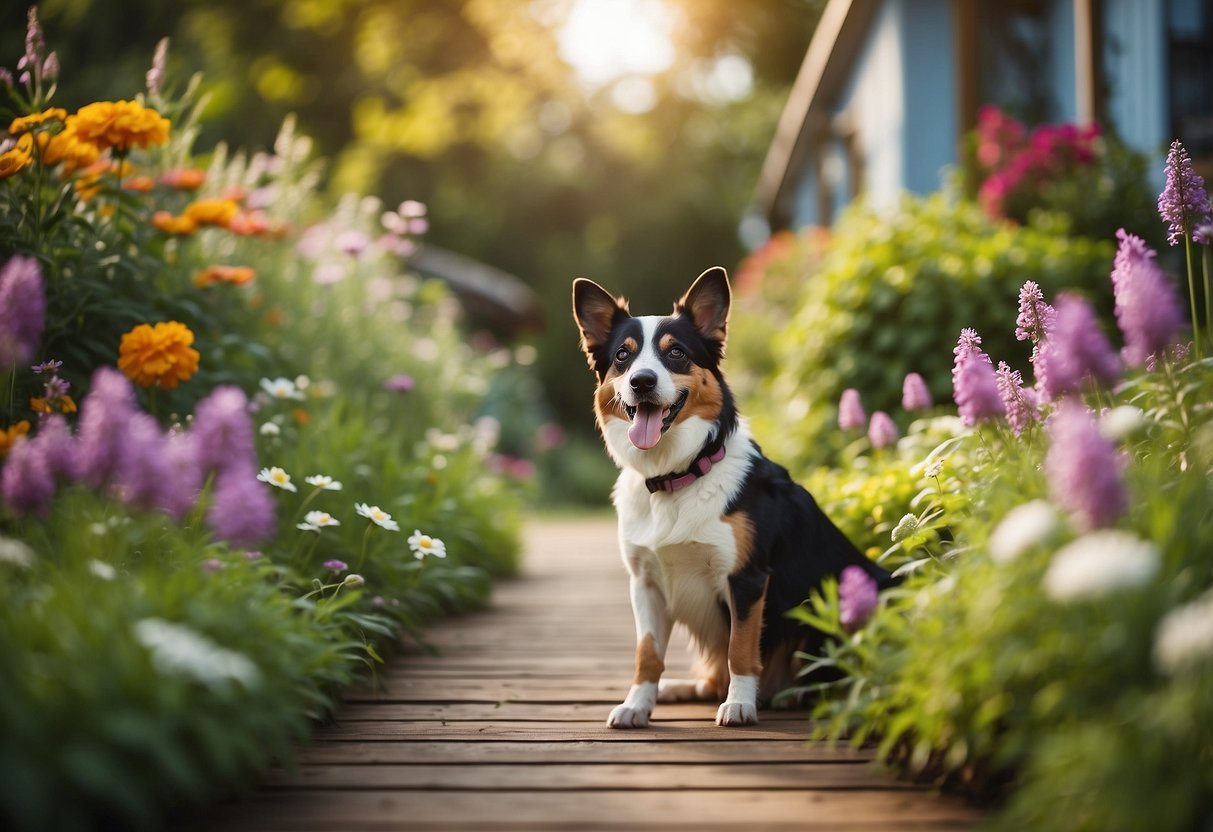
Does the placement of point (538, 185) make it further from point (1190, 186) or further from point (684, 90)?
point (1190, 186)

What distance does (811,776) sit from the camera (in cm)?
252

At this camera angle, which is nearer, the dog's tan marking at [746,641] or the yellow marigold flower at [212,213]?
the dog's tan marking at [746,641]

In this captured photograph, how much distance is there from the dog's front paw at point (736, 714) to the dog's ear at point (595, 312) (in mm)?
1307

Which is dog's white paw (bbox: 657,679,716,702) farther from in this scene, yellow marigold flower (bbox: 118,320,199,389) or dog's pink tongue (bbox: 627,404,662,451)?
yellow marigold flower (bbox: 118,320,199,389)

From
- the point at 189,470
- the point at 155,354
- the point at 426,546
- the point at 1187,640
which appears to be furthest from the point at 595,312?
the point at 1187,640

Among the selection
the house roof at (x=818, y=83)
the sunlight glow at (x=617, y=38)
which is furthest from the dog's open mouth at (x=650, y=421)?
the sunlight glow at (x=617, y=38)

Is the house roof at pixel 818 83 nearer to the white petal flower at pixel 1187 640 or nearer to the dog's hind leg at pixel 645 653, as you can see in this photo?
the dog's hind leg at pixel 645 653

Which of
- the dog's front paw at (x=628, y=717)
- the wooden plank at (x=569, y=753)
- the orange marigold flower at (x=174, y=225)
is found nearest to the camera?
the wooden plank at (x=569, y=753)

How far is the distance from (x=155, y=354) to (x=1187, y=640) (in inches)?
122

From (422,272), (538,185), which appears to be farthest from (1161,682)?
(538,185)

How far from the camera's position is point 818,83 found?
482 inches

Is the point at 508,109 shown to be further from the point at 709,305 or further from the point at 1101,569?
the point at 1101,569

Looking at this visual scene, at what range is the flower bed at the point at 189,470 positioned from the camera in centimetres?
195

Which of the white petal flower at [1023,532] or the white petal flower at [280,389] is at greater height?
the white petal flower at [280,389]
